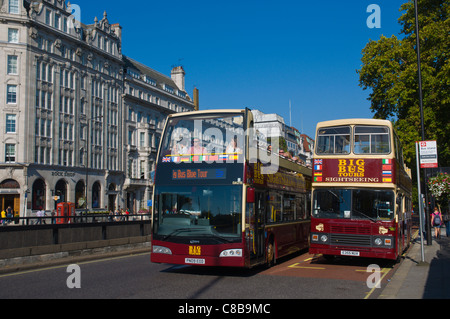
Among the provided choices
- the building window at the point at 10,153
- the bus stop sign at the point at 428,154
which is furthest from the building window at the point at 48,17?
the bus stop sign at the point at 428,154

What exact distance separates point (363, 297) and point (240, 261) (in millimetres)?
3305

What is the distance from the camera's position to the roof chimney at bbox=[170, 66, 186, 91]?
9481 centimetres

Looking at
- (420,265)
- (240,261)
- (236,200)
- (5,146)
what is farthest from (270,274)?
(5,146)

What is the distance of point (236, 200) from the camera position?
12.4 m

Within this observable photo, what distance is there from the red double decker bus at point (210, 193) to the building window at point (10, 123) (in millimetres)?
43528

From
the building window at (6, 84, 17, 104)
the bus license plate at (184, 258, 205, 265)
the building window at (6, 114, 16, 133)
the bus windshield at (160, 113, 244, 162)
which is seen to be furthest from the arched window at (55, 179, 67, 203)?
the bus license plate at (184, 258, 205, 265)

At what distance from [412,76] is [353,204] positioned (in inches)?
739

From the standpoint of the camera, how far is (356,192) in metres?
15.0

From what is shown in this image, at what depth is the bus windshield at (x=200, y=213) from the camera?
12383 mm

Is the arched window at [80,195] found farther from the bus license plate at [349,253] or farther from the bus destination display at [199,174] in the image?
the bus destination display at [199,174]

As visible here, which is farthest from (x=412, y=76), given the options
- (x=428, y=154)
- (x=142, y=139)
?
(x=142, y=139)

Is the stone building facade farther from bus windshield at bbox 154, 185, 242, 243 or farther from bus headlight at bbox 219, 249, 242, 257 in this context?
bus headlight at bbox 219, 249, 242, 257

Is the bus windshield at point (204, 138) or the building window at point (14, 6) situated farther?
the building window at point (14, 6)
